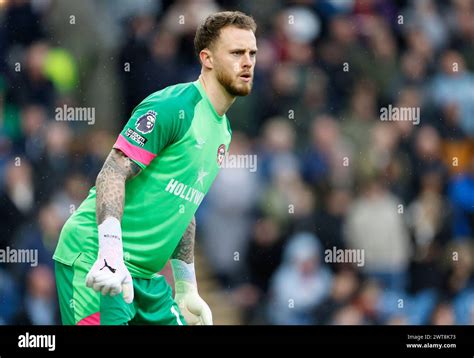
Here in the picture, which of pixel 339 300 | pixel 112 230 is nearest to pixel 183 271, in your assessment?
pixel 112 230

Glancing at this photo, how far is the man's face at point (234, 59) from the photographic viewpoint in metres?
6.44

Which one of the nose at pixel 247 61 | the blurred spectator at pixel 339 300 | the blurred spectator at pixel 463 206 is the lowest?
the blurred spectator at pixel 339 300

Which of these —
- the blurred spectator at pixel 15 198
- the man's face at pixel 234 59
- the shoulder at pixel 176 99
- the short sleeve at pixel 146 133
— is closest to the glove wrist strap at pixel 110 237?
the short sleeve at pixel 146 133

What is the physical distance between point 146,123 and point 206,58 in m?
0.68

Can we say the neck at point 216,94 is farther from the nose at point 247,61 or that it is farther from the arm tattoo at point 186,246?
the arm tattoo at point 186,246

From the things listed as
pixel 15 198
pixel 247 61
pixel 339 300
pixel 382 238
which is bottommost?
pixel 339 300

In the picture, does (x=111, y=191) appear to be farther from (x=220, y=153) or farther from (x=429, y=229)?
(x=429, y=229)

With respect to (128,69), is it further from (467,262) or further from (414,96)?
(467,262)

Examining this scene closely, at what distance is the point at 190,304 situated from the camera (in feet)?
22.2

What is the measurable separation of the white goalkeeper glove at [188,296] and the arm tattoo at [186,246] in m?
0.03

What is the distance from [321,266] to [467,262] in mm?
1492

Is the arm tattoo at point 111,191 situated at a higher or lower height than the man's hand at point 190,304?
higher

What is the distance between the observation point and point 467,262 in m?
11.2
